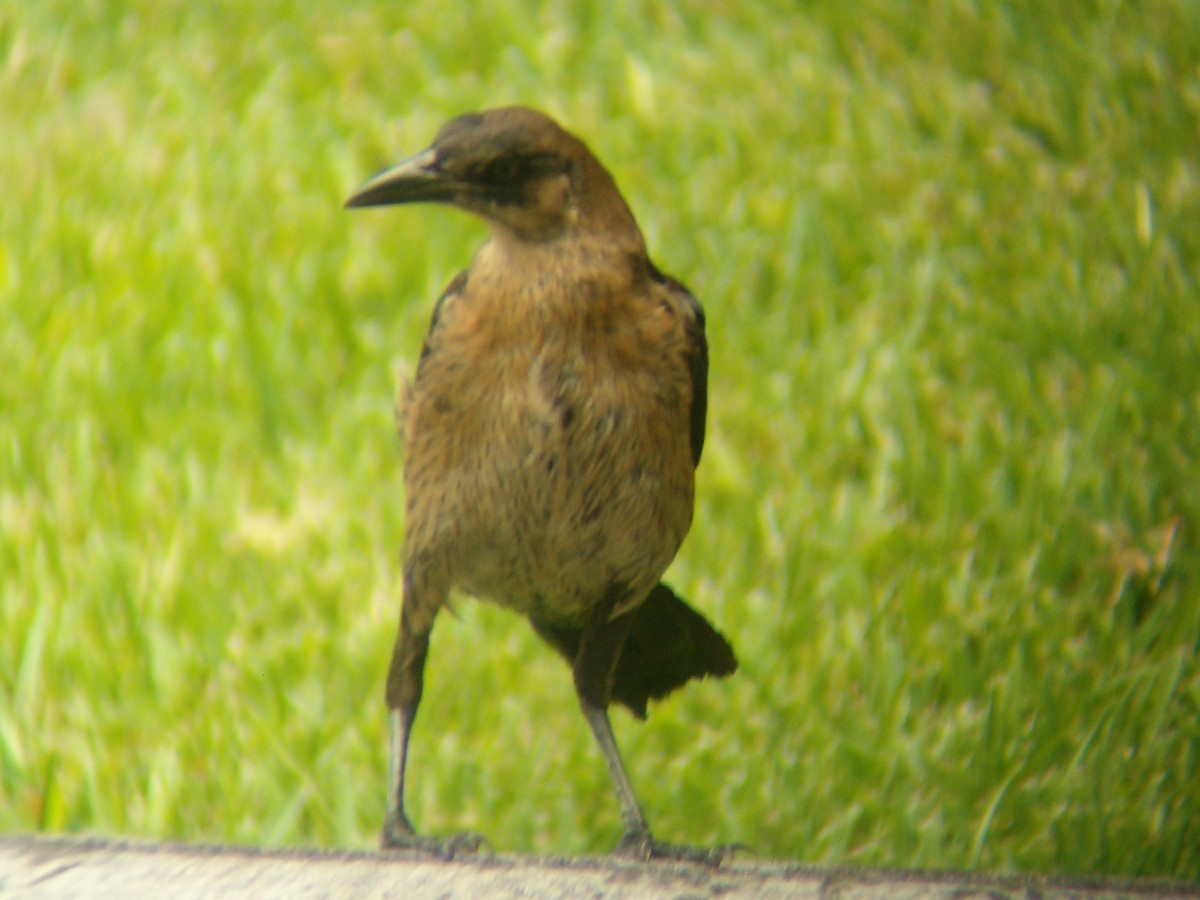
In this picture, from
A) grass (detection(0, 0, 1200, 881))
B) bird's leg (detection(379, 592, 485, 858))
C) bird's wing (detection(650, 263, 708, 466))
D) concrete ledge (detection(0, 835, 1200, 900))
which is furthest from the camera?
grass (detection(0, 0, 1200, 881))

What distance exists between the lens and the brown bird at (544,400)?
3303 millimetres

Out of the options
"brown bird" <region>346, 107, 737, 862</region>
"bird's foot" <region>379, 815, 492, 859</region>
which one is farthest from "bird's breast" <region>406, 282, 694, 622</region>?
"bird's foot" <region>379, 815, 492, 859</region>

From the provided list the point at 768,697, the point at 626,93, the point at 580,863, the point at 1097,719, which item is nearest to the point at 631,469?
the point at 580,863

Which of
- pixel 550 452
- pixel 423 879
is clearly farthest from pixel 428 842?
pixel 550 452

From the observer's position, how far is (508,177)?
3.30 m

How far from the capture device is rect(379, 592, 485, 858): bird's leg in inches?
144

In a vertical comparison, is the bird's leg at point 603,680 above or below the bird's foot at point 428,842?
above

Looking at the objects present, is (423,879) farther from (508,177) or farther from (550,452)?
(508,177)

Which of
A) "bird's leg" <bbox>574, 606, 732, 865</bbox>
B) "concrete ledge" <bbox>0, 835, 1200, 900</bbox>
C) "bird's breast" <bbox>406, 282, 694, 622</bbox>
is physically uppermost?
"bird's breast" <bbox>406, 282, 694, 622</bbox>

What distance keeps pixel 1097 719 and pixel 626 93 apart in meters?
2.99

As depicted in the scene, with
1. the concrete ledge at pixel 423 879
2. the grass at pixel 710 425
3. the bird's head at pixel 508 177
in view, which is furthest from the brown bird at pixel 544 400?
the grass at pixel 710 425

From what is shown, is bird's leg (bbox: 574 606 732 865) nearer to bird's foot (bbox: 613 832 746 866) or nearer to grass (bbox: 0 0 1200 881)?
bird's foot (bbox: 613 832 746 866)

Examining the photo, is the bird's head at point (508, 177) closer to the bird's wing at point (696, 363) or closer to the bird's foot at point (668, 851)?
the bird's wing at point (696, 363)

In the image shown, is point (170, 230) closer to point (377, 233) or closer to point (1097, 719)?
point (377, 233)
